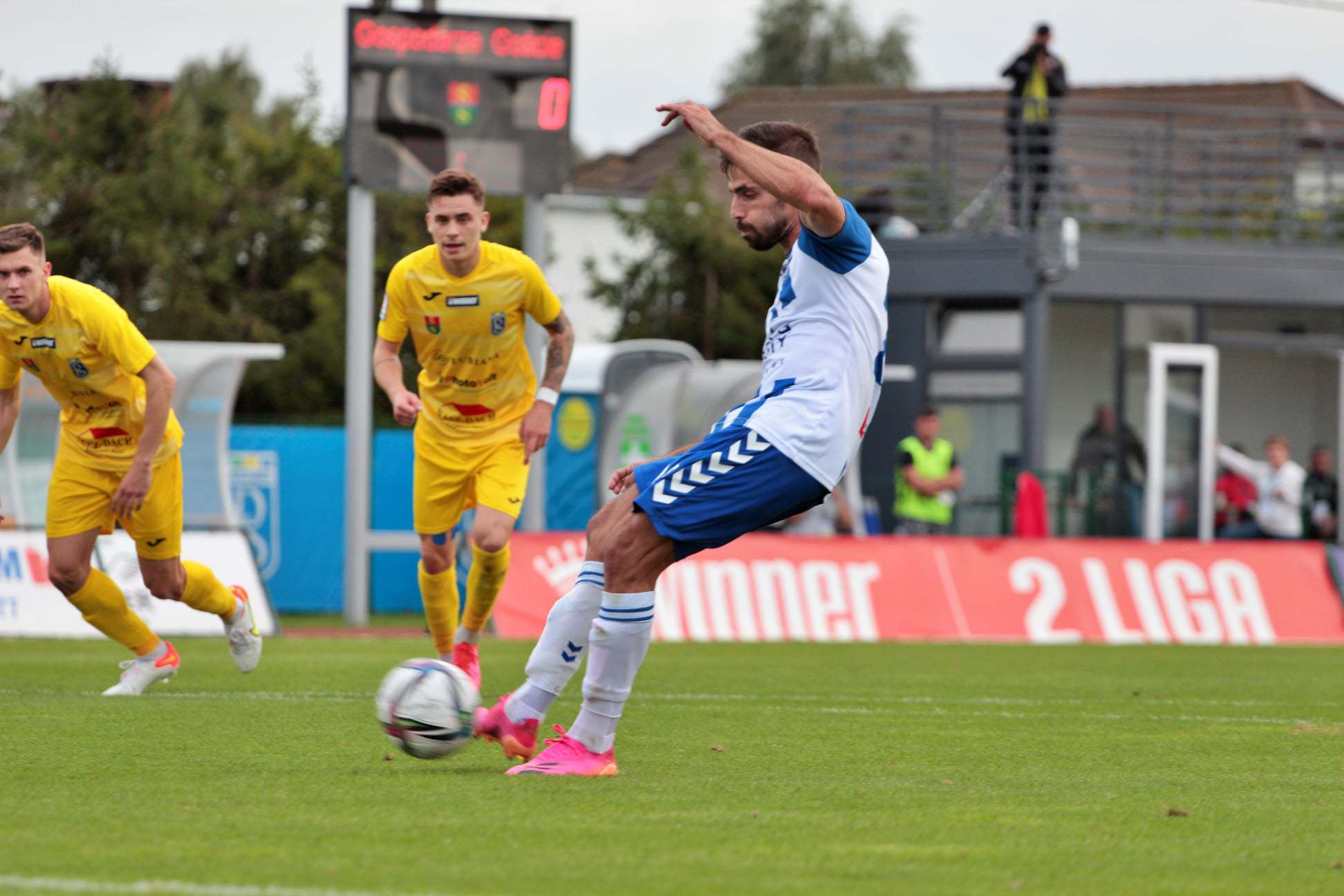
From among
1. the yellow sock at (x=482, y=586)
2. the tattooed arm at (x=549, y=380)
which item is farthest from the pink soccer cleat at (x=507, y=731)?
the yellow sock at (x=482, y=586)

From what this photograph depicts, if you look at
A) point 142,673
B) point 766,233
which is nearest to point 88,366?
point 142,673

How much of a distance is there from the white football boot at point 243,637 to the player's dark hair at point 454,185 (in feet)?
7.85

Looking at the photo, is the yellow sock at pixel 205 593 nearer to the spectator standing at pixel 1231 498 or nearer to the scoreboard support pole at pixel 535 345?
the scoreboard support pole at pixel 535 345

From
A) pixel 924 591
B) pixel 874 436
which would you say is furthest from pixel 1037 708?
pixel 874 436

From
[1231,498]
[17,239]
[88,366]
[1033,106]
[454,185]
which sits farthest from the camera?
[1231,498]

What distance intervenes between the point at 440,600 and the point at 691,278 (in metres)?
23.1

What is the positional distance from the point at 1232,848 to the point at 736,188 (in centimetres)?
247

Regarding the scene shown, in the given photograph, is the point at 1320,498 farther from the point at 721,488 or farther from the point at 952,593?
the point at 721,488

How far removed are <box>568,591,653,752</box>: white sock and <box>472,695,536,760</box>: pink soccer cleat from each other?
0.16 m

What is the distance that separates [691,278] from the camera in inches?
1286

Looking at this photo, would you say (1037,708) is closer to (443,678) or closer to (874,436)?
(443,678)

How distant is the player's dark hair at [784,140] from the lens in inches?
231

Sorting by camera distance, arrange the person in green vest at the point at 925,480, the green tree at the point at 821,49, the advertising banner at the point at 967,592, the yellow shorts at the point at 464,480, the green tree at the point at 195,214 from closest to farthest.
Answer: the yellow shorts at the point at 464,480, the advertising banner at the point at 967,592, the person in green vest at the point at 925,480, the green tree at the point at 195,214, the green tree at the point at 821,49

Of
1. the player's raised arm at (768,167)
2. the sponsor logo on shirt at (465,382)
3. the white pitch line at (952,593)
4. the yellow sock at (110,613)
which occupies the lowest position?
the white pitch line at (952,593)
